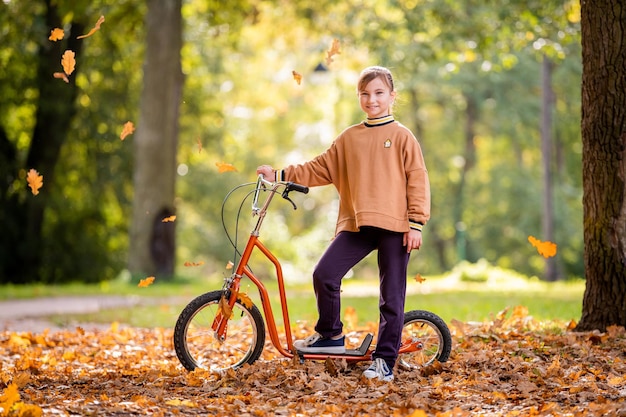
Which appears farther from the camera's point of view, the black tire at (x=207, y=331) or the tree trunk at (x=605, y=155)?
the tree trunk at (x=605, y=155)

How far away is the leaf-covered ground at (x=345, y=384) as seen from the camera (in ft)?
15.1

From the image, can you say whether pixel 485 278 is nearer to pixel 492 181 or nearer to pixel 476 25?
pixel 476 25

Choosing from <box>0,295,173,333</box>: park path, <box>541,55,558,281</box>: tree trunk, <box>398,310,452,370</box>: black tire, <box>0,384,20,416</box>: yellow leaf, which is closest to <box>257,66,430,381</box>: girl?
<box>398,310,452,370</box>: black tire

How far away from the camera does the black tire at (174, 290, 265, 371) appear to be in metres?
5.40

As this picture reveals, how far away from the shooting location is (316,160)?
567cm

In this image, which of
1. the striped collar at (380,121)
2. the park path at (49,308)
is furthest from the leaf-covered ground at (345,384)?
the park path at (49,308)

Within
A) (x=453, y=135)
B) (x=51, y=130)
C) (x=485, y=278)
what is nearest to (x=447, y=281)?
(x=485, y=278)

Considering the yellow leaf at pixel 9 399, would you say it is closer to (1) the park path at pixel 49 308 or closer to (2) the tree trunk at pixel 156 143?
(1) the park path at pixel 49 308

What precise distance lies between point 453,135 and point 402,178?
24987mm

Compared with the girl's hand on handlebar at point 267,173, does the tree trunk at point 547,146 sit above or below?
above

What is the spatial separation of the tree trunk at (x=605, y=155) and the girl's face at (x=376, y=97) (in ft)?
7.08

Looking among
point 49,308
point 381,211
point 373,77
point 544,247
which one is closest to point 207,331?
point 381,211

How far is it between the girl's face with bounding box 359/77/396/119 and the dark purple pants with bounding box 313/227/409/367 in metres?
0.72

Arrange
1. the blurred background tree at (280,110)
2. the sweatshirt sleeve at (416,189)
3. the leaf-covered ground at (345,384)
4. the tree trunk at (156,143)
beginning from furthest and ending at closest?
the blurred background tree at (280,110)
the tree trunk at (156,143)
the sweatshirt sleeve at (416,189)
the leaf-covered ground at (345,384)
